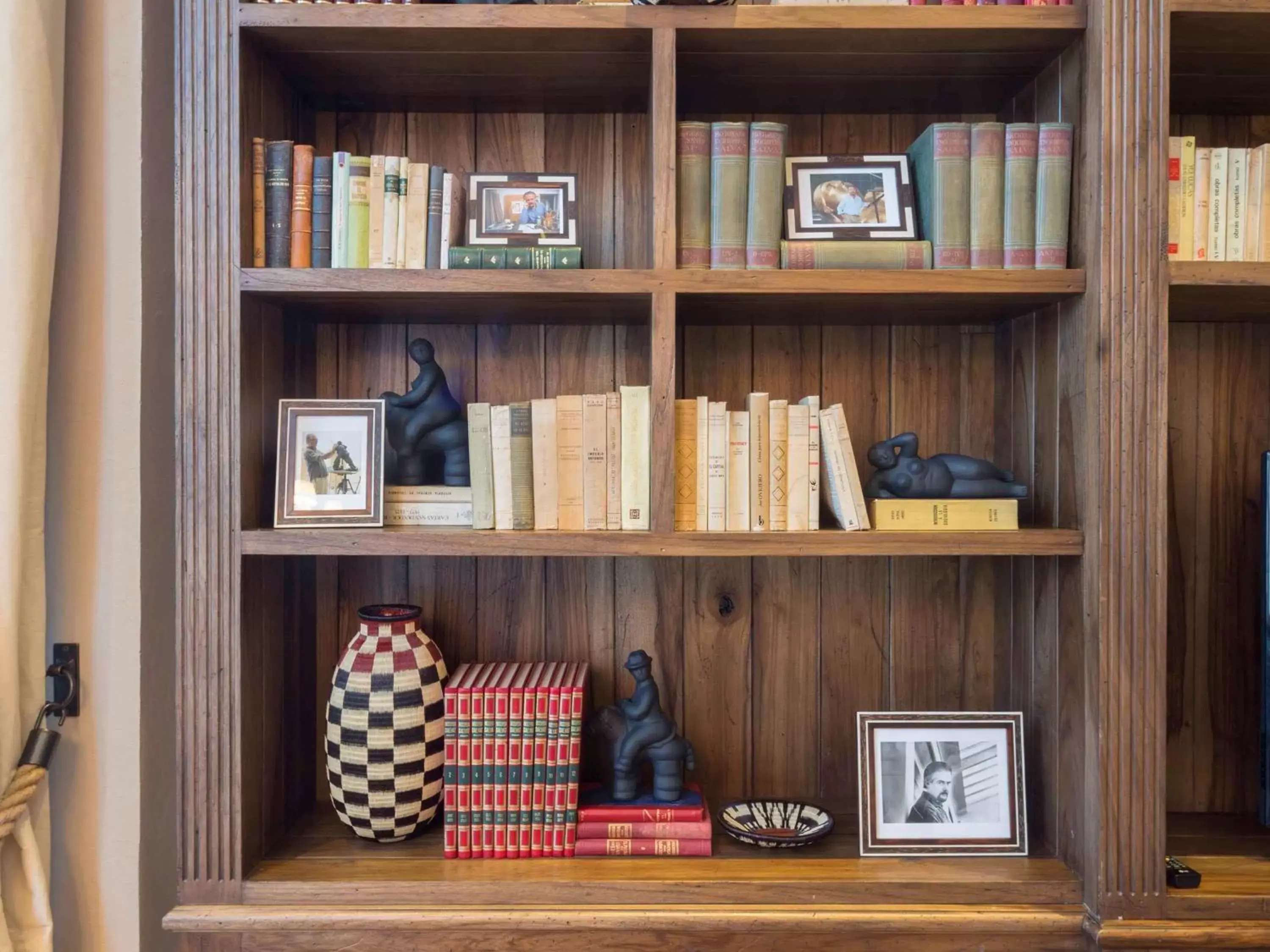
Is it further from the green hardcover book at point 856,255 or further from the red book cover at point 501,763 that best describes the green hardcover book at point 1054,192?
the red book cover at point 501,763

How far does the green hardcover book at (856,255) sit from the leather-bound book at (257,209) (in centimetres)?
80

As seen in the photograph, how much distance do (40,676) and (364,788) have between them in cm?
49

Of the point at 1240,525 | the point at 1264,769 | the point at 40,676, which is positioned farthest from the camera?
the point at 1240,525

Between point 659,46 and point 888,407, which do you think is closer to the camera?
point 659,46

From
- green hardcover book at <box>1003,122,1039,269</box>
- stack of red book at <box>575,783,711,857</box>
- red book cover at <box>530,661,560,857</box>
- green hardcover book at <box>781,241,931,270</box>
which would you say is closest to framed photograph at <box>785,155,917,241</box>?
green hardcover book at <box>781,241,931,270</box>

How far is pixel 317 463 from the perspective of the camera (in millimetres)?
1419

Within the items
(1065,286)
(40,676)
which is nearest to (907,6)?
(1065,286)

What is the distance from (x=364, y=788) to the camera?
4.74 ft

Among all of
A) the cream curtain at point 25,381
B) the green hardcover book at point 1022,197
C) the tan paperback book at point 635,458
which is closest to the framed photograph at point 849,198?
the green hardcover book at point 1022,197

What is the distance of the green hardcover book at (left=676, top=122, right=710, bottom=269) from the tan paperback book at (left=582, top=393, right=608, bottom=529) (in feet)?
0.86

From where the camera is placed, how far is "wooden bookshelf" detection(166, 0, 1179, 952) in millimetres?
1318

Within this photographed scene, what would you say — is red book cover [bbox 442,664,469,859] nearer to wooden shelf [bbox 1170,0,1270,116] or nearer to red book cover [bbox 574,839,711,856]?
red book cover [bbox 574,839,711,856]

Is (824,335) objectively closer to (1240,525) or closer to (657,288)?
(657,288)

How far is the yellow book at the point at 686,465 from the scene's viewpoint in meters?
1.40
